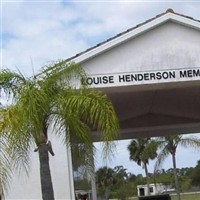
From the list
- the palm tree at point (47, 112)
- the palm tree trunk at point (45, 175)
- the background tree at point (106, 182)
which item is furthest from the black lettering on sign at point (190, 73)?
the background tree at point (106, 182)

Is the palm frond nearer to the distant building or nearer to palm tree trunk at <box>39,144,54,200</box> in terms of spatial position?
palm tree trunk at <box>39,144,54,200</box>

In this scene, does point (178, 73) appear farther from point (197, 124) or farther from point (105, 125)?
point (197, 124)

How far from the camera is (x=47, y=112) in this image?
1184 centimetres

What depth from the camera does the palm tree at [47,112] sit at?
11.5 meters

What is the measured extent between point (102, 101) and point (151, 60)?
4003 millimetres

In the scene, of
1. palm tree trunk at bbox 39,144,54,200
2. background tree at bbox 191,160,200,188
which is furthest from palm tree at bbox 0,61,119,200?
background tree at bbox 191,160,200,188

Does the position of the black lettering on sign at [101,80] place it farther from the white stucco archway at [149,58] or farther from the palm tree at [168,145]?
the palm tree at [168,145]

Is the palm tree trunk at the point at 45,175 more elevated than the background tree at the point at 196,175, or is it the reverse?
the background tree at the point at 196,175

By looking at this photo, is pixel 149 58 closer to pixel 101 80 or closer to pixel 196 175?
pixel 101 80

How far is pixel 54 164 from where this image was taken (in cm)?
1501

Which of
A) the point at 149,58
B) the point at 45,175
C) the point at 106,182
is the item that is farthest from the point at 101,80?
the point at 106,182

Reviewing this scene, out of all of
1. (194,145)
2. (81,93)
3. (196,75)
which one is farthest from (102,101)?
(194,145)

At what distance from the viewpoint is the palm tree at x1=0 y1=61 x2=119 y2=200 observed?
11461 mm

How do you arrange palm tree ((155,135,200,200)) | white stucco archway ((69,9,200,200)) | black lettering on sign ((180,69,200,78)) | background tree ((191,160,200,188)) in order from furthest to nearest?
background tree ((191,160,200,188)) < palm tree ((155,135,200,200)) < black lettering on sign ((180,69,200,78)) < white stucco archway ((69,9,200,200))
